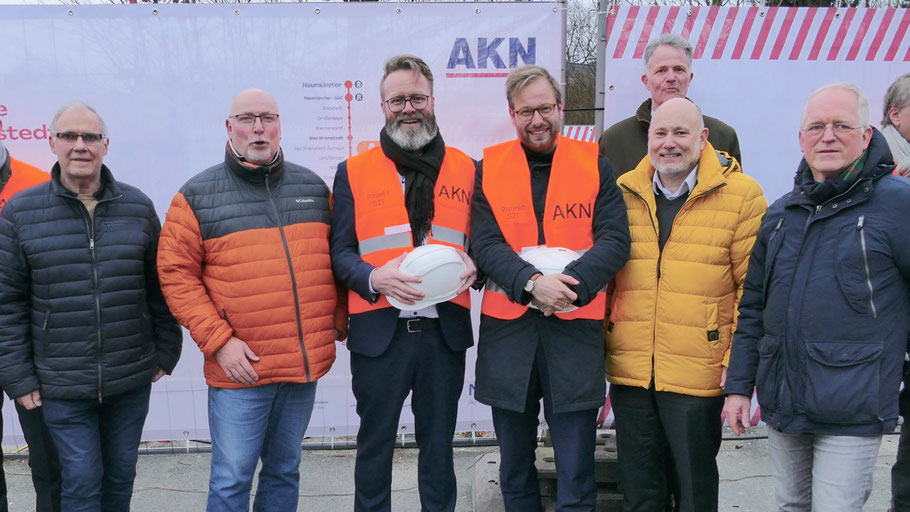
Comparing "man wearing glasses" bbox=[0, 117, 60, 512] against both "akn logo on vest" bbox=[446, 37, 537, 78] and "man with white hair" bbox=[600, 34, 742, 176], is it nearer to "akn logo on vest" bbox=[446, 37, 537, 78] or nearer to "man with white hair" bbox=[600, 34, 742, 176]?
"akn logo on vest" bbox=[446, 37, 537, 78]

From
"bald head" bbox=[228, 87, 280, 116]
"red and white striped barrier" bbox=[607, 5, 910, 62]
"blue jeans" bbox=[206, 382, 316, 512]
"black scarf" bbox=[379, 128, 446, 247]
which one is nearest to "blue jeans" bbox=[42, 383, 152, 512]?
"blue jeans" bbox=[206, 382, 316, 512]

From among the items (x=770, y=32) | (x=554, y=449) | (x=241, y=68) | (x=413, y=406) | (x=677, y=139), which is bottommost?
(x=554, y=449)

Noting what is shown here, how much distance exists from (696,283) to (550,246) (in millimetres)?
619

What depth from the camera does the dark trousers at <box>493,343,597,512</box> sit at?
2910 millimetres

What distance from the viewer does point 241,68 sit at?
3984mm

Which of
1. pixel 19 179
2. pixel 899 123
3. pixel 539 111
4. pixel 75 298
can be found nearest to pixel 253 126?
pixel 75 298

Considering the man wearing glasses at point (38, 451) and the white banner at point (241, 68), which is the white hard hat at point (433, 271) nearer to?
the white banner at point (241, 68)

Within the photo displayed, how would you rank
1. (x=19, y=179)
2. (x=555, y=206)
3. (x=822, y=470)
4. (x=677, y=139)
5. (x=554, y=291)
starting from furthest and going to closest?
(x=19, y=179) → (x=555, y=206) → (x=677, y=139) → (x=554, y=291) → (x=822, y=470)

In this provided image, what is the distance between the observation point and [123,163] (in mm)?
4055

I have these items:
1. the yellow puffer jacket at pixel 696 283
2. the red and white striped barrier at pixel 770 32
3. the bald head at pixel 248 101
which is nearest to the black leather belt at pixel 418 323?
the yellow puffer jacket at pixel 696 283

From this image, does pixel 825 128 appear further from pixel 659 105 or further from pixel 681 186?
pixel 659 105

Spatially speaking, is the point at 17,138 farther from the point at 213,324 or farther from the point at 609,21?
the point at 609,21

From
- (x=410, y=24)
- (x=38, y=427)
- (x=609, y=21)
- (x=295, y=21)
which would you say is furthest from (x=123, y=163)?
(x=609, y=21)

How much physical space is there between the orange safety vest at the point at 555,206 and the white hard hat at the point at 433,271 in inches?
8.6
